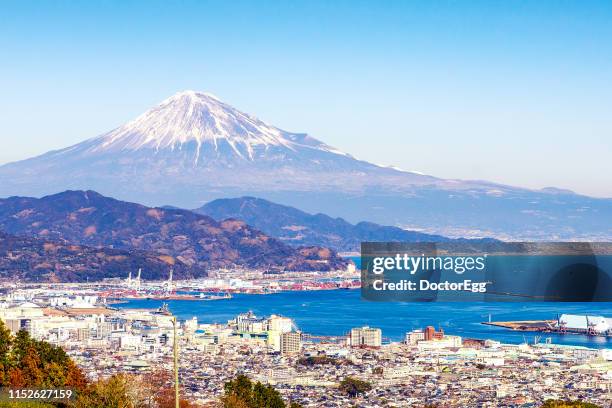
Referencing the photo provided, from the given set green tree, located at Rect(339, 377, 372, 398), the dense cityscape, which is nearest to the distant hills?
the dense cityscape

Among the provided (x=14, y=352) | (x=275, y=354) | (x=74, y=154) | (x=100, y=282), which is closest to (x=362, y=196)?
(x=74, y=154)

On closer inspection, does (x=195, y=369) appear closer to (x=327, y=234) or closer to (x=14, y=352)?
(x=14, y=352)

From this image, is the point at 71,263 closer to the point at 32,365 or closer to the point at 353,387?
the point at 353,387

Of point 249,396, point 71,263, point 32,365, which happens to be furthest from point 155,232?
point 249,396

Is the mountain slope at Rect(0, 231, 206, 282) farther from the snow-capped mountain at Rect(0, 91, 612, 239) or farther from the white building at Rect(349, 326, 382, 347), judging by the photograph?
the snow-capped mountain at Rect(0, 91, 612, 239)

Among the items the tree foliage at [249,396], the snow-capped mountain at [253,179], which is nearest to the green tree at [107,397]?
the tree foliage at [249,396]

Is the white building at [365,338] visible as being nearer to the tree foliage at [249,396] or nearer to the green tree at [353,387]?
the green tree at [353,387]
